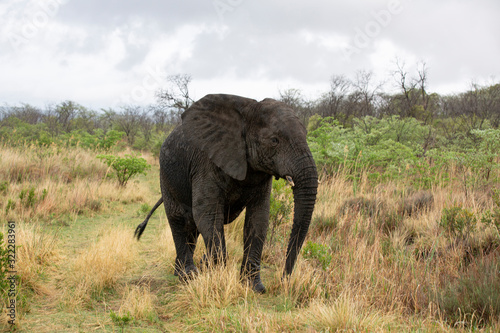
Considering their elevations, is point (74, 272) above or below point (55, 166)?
below

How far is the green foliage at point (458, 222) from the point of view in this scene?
5398 mm

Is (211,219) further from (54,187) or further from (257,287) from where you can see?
(54,187)

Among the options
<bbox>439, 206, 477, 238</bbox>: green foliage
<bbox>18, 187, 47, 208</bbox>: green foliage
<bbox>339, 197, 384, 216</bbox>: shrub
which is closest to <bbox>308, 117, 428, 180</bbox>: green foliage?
<bbox>339, 197, 384, 216</bbox>: shrub

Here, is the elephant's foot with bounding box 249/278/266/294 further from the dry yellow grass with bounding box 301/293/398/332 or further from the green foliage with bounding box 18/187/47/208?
the green foliage with bounding box 18/187/47/208

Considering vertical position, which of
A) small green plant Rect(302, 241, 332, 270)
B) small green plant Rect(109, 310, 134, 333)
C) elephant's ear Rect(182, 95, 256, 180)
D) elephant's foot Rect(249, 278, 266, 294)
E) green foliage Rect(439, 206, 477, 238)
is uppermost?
elephant's ear Rect(182, 95, 256, 180)

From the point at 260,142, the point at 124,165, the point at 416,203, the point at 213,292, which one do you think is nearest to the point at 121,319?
the point at 213,292

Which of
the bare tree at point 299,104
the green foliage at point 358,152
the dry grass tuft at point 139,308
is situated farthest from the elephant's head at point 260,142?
the bare tree at point 299,104

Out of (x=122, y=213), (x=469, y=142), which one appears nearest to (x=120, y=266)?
(x=122, y=213)

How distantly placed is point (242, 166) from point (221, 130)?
0.49 meters

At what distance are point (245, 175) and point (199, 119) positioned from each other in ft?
2.81

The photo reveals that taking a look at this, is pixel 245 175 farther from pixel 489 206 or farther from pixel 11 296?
pixel 489 206

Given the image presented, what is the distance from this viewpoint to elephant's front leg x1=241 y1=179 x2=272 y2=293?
4348 mm

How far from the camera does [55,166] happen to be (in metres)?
11.1

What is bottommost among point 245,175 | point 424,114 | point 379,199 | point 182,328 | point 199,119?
point 182,328
